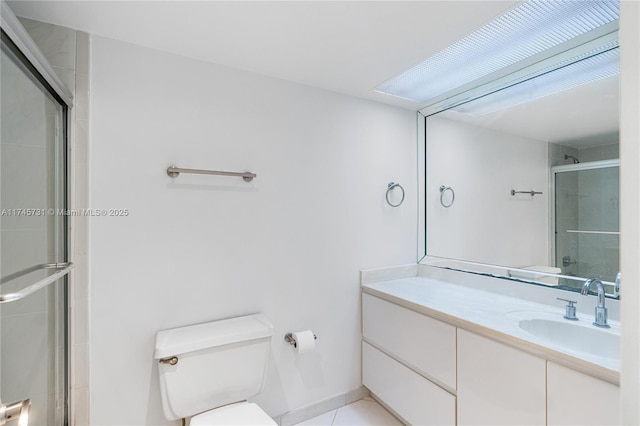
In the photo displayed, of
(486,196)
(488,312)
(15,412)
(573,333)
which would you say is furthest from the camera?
(486,196)

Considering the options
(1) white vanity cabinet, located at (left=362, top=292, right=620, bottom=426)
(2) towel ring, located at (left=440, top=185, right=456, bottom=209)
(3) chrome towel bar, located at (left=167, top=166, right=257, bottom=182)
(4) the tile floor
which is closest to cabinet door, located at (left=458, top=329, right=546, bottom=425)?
(1) white vanity cabinet, located at (left=362, top=292, right=620, bottom=426)

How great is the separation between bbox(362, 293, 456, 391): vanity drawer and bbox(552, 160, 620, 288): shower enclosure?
0.76 m

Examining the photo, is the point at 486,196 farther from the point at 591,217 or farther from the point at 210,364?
the point at 210,364

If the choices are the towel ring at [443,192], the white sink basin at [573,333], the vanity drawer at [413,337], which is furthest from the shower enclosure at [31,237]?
the towel ring at [443,192]

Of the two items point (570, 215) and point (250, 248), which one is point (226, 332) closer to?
point (250, 248)

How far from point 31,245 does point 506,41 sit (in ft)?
7.50

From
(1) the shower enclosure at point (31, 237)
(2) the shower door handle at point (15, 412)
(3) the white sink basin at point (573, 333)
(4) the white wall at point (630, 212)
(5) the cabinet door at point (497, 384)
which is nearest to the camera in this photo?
(4) the white wall at point (630, 212)

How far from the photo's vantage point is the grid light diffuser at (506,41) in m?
1.33

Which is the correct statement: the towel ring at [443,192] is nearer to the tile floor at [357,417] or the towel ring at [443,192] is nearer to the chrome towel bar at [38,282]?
the tile floor at [357,417]

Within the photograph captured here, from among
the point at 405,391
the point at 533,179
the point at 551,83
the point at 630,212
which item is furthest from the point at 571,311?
the point at 630,212

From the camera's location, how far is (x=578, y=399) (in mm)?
1136

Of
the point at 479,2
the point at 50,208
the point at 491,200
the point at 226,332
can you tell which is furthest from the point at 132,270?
the point at 491,200

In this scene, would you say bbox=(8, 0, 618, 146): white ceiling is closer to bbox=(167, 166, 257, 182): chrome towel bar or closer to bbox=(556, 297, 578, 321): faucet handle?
bbox=(167, 166, 257, 182): chrome towel bar

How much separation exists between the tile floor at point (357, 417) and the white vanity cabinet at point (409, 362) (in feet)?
0.32
